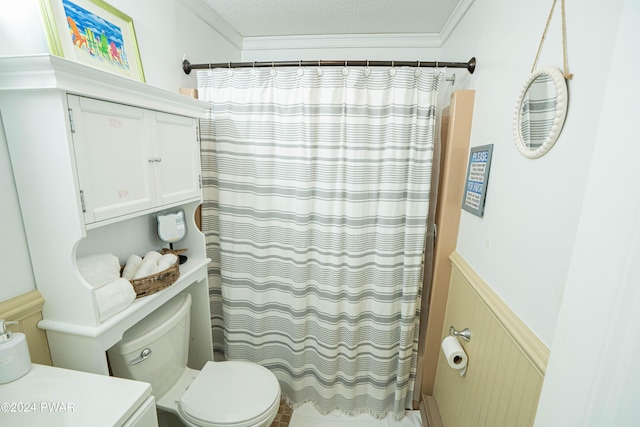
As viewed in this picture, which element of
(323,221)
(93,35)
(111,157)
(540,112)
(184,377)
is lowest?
(184,377)

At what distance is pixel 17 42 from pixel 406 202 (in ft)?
5.31

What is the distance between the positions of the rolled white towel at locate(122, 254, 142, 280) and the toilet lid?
1.93 ft

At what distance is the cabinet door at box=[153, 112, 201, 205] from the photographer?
1.15 meters

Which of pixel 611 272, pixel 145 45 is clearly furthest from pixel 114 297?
pixel 611 272

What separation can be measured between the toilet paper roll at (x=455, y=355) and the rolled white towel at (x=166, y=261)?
131 cm

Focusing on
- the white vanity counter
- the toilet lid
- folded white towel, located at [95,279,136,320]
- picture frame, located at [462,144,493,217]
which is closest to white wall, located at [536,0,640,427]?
picture frame, located at [462,144,493,217]

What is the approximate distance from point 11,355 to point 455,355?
61.9 inches

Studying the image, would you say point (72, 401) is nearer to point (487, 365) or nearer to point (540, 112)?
point (487, 365)

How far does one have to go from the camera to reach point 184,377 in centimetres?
140

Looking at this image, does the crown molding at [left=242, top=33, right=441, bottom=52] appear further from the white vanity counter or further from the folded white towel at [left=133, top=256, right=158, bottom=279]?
the white vanity counter

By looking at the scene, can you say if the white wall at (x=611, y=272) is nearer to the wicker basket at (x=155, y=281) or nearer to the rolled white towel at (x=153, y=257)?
the wicker basket at (x=155, y=281)

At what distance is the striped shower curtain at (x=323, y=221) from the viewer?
1.44m

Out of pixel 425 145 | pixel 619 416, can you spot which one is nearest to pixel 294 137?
pixel 425 145

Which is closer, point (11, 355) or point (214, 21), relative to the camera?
point (11, 355)
